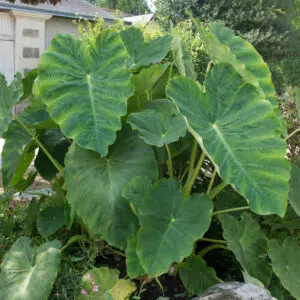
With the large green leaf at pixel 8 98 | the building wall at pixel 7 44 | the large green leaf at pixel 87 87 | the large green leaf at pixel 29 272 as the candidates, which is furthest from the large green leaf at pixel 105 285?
the building wall at pixel 7 44

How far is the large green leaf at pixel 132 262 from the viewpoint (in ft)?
6.36

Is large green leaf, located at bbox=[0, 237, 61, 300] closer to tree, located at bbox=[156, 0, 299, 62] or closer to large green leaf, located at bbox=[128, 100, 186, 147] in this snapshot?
large green leaf, located at bbox=[128, 100, 186, 147]

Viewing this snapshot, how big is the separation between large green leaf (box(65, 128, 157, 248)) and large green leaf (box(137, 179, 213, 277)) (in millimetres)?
146

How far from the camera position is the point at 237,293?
1.86m

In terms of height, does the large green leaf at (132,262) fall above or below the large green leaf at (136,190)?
below

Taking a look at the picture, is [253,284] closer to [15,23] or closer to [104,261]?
[104,261]

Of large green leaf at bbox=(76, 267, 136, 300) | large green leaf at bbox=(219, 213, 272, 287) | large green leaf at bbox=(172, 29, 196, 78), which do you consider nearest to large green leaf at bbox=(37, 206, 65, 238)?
large green leaf at bbox=(76, 267, 136, 300)

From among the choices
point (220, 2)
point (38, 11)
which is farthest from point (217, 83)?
point (220, 2)

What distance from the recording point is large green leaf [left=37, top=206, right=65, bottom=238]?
8.09ft

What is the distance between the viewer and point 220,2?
1165 cm

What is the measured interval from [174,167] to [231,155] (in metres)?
0.86

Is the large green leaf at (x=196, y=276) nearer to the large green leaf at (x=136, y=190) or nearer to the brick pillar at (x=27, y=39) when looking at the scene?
the large green leaf at (x=136, y=190)

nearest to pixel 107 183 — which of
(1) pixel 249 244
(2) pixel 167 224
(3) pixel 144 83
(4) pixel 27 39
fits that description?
(2) pixel 167 224

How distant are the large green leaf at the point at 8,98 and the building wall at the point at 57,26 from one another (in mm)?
7151
